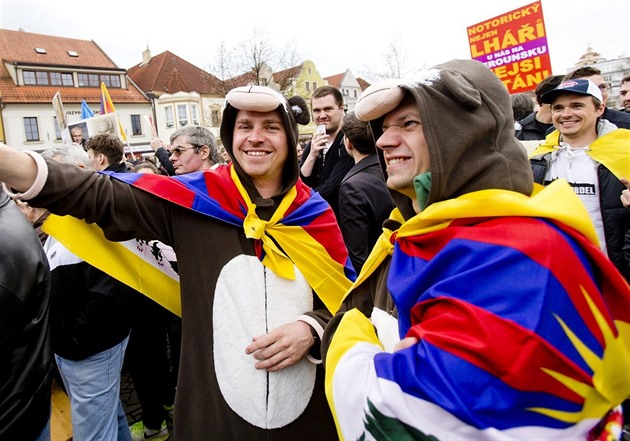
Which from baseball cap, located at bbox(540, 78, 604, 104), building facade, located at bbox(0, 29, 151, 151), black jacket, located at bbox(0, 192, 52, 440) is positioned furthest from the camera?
Answer: building facade, located at bbox(0, 29, 151, 151)

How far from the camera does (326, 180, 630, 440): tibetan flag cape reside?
37.5 inches

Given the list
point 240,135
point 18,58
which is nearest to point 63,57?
point 18,58

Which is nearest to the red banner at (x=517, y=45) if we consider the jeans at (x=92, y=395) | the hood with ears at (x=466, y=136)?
the hood with ears at (x=466, y=136)

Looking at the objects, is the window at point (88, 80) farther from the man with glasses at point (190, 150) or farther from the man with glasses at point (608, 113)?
the man with glasses at point (608, 113)

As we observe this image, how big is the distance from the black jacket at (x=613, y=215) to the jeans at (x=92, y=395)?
A: 12.3ft

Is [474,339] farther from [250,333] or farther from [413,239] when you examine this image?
[250,333]

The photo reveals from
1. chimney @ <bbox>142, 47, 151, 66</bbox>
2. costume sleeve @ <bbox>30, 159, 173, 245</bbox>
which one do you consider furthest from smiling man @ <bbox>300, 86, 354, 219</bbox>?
chimney @ <bbox>142, 47, 151, 66</bbox>

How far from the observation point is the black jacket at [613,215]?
128 inches

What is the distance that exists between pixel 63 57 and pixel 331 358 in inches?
1599

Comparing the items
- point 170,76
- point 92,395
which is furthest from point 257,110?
point 170,76

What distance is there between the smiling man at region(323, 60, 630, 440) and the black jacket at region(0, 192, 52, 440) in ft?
4.43

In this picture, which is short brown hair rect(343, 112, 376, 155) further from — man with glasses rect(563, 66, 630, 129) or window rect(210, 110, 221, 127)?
window rect(210, 110, 221, 127)

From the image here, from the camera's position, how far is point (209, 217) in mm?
1927

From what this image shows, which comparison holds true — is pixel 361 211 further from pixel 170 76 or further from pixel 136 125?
pixel 170 76
